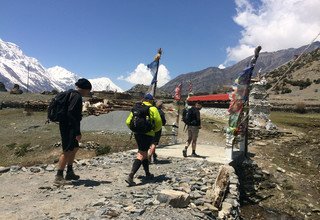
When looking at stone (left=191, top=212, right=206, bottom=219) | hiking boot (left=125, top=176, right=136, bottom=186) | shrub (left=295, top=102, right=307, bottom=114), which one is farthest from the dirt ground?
shrub (left=295, top=102, right=307, bottom=114)

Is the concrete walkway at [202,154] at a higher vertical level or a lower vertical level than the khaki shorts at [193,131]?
lower

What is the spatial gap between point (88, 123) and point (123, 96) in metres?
41.8

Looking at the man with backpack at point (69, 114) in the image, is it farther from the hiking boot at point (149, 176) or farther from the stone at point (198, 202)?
the stone at point (198, 202)

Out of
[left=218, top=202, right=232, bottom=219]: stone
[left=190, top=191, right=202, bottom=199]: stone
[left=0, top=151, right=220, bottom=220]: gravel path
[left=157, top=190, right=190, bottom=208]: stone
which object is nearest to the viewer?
[left=0, top=151, right=220, bottom=220]: gravel path

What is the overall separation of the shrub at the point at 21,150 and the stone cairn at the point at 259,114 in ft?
46.4

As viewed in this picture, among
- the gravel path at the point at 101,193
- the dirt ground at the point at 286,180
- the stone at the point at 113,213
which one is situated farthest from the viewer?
the dirt ground at the point at 286,180

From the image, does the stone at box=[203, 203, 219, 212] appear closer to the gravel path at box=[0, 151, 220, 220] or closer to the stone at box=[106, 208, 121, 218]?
the gravel path at box=[0, 151, 220, 220]

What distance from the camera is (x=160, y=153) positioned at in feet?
50.2

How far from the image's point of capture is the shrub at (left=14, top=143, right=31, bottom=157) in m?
21.0

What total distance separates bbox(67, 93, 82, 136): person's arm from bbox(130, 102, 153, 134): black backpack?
135 cm

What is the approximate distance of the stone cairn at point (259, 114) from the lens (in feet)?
79.8

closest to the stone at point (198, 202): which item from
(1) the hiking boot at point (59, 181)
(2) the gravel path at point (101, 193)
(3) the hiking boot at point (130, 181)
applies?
(2) the gravel path at point (101, 193)

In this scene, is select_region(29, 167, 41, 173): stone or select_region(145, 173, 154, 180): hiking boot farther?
select_region(29, 167, 41, 173): stone

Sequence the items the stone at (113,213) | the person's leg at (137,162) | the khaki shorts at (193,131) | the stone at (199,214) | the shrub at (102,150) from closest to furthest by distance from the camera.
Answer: the stone at (113,213), the stone at (199,214), the person's leg at (137,162), the khaki shorts at (193,131), the shrub at (102,150)
